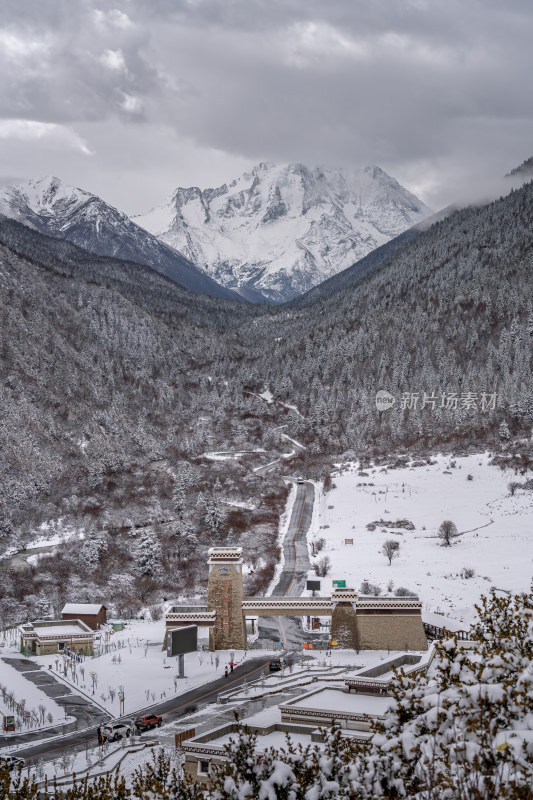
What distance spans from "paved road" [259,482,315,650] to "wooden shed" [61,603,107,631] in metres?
13.5

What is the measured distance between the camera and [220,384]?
192 m

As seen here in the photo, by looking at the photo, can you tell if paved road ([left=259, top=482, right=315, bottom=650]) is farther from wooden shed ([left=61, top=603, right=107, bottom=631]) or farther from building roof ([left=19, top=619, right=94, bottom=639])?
building roof ([left=19, top=619, right=94, bottom=639])

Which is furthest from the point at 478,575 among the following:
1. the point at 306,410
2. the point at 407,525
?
the point at 306,410

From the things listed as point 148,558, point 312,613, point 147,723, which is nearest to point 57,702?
point 147,723

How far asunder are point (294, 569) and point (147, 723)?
40901mm

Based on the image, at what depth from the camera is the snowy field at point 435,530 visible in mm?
65312

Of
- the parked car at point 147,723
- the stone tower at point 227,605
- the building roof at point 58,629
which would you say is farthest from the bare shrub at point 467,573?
the parked car at point 147,723

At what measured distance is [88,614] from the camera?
60.7 meters

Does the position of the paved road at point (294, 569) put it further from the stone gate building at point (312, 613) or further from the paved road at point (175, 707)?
the paved road at point (175, 707)

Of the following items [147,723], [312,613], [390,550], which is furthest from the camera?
[390,550]

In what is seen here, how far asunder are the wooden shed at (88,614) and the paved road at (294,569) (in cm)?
1348

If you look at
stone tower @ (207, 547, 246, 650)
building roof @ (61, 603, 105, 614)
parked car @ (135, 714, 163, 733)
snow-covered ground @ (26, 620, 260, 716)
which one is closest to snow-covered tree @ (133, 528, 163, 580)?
building roof @ (61, 603, 105, 614)

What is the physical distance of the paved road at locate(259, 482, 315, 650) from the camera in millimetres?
55594

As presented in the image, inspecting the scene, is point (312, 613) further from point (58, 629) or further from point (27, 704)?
point (27, 704)
